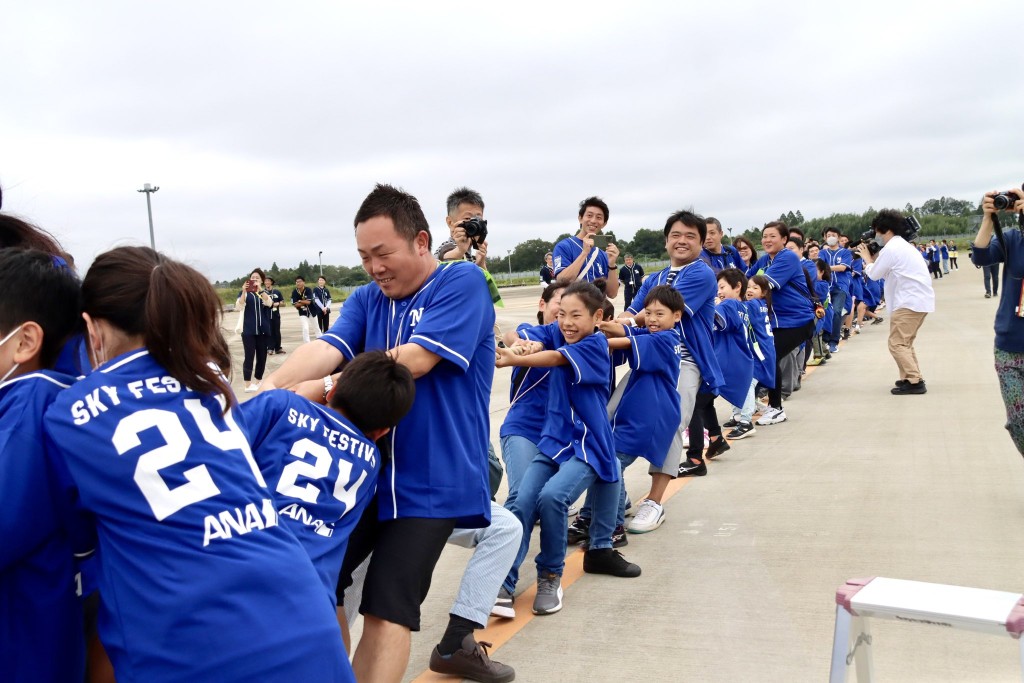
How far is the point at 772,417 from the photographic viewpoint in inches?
362

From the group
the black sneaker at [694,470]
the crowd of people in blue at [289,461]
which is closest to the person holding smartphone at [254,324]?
the black sneaker at [694,470]

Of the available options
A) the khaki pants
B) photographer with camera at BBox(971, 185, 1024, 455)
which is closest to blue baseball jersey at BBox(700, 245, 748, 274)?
the khaki pants

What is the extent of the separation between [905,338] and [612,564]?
23.3ft

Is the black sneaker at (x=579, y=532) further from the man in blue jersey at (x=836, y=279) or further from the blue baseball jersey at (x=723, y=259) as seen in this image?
the man in blue jersey at (x=836, y=279)

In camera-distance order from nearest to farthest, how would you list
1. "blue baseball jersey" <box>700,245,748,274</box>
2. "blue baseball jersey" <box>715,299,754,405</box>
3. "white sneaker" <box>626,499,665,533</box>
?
"white sneaker" <box>626,499,665,533</box>
"blue baseball jersey" <box>715,299,754,405</box>
"blue baseball jersey" <box>700,245,748,274</box>

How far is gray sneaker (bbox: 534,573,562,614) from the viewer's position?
13.8 ft

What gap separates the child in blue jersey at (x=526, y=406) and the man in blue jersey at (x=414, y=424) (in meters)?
1.58

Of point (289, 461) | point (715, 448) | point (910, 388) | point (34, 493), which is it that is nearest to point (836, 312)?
point (910, 388)

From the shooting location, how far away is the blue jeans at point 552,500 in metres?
4.24

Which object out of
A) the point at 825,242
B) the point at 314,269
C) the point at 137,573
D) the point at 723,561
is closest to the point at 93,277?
the point at 137,573

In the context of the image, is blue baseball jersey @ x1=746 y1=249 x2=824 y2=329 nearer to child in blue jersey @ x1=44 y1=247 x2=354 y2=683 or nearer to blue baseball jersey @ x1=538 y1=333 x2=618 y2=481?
blue baseball jersey @ x1=538 y1=333 x2=618 y2=481

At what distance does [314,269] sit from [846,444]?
258 ft

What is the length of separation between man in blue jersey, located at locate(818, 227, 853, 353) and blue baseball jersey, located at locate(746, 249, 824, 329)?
18.0 ft

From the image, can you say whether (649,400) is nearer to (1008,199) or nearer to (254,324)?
(1008,199)
